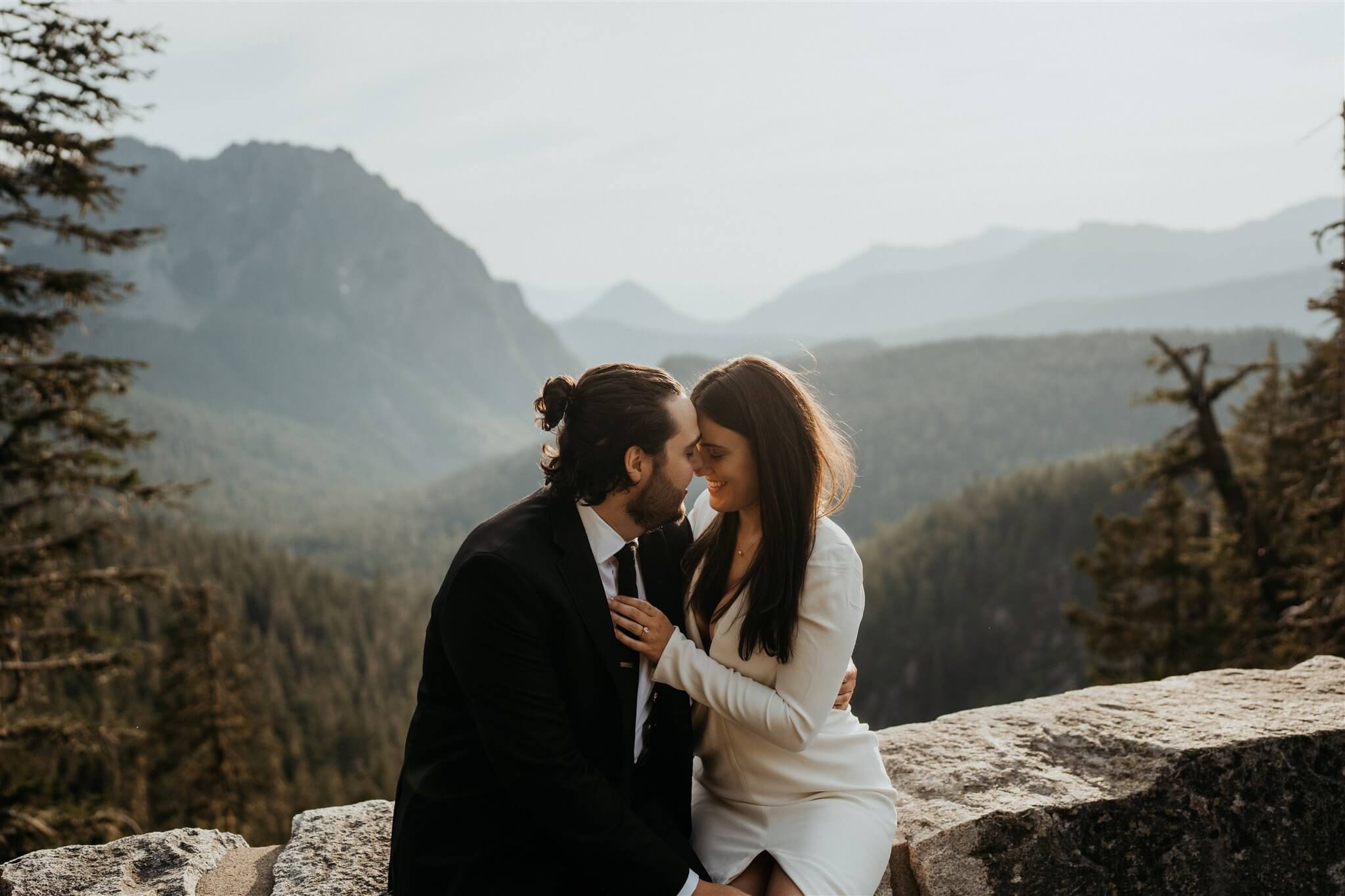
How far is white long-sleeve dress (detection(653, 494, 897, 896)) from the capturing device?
132 inches

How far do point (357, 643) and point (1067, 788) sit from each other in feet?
271

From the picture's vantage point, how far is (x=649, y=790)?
11.8ft

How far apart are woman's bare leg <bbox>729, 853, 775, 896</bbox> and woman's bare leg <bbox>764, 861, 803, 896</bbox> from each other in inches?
1.6

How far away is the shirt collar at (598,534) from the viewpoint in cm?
338

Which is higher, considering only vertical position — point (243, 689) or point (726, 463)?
point (726, 463)

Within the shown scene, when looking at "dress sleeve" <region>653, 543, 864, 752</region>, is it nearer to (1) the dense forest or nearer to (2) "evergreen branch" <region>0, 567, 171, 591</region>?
(1) the dense forest

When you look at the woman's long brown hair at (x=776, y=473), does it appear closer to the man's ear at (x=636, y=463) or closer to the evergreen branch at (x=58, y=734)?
the man's ear at (x=636, y=463)

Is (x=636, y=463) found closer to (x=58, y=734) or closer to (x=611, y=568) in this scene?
(x=611, y=568)

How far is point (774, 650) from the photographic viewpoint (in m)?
3.44

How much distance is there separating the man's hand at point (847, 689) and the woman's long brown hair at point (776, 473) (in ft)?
1.91

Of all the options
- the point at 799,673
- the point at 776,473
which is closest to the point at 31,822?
the point at 799,673

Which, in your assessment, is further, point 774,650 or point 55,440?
point 55,440

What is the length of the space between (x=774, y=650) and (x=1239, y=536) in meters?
17.0

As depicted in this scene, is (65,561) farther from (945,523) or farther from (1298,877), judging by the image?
(945,523)
